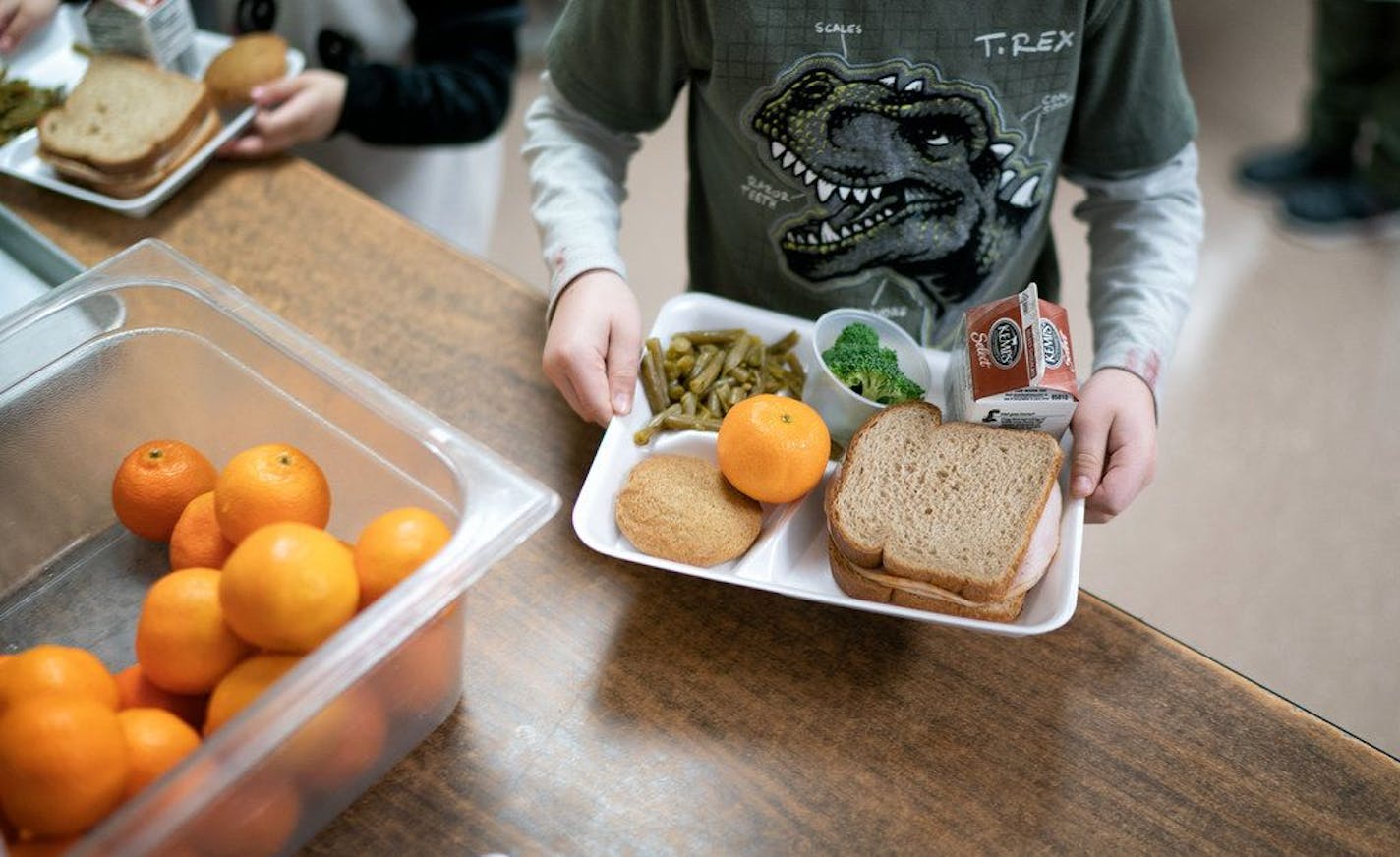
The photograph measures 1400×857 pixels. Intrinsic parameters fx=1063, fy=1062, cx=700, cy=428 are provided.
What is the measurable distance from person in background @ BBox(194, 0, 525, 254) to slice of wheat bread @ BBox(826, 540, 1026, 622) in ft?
2.73

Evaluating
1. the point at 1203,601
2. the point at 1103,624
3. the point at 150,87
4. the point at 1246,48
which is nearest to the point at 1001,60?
the point at 1103,624

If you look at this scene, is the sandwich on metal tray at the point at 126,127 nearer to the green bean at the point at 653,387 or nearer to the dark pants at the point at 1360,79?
the green bean at the point at 653,387

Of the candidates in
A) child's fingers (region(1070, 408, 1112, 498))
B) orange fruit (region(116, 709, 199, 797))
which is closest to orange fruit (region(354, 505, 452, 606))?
orange fruit (region(116, 709, 199, 797))

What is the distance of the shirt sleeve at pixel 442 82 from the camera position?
1326 millimetres

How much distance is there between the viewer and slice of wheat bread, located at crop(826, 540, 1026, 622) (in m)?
0.77

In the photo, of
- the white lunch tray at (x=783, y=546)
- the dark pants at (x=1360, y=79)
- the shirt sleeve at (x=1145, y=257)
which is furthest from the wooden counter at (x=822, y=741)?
the dark pants at (x=1360, y=79)

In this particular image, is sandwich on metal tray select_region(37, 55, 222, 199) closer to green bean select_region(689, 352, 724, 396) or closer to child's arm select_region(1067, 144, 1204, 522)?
green bean select_region(689, 352, 724, 396)

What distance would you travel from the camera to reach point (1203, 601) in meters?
1.85

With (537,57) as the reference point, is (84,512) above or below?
above

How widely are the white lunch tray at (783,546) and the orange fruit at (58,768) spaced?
338 millimetres

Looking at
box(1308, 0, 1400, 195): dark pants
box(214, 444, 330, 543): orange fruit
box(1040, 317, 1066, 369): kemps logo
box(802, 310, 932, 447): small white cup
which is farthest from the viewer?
box(1308, 0, 1400, 195): dark pants

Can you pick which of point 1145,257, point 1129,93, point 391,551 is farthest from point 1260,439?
point 391,551

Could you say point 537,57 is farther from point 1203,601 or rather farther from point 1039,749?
point 1039,749

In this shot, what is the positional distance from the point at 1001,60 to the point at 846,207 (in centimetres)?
18
